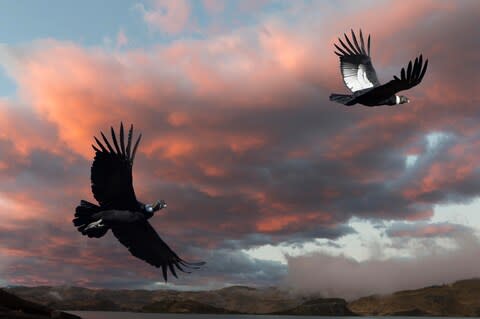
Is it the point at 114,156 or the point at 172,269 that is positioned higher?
the point at 114,156

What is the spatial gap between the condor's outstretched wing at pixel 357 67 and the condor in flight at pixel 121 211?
468 inches

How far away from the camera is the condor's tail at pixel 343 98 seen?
21.4m

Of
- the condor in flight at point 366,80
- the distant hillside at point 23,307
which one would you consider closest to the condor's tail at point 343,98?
the condor in flight at point 366,80

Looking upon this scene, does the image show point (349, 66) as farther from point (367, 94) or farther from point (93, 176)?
point (93, 176)

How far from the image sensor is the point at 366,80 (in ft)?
84.2

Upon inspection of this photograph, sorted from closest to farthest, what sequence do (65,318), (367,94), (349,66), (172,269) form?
(172,269), (367,94), (349,66), (65,318)

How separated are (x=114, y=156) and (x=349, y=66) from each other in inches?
580

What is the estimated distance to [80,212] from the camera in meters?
17.3

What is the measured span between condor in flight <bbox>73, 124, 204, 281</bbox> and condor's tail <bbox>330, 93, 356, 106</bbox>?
30.1 ft

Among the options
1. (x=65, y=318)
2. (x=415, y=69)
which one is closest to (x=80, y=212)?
(x=415, y=69)

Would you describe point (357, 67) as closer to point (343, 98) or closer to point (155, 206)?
point (343, 98)

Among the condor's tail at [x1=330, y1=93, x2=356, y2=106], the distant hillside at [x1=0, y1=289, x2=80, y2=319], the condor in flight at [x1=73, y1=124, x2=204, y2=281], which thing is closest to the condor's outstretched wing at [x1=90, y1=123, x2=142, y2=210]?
the condor in flight at [x1=73, y1=124, x2=204, y2=281]

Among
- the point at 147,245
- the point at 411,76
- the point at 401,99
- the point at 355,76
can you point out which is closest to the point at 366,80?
the point at 355,76

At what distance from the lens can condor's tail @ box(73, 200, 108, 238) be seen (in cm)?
1700
